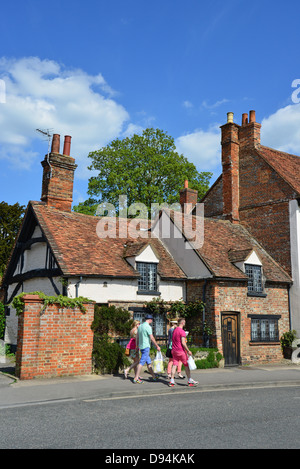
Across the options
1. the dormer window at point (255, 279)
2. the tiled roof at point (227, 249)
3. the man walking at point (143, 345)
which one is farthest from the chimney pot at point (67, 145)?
the man walking at point (143, 345)

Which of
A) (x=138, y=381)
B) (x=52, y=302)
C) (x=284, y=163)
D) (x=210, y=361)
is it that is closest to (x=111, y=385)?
(x=138, y=381)

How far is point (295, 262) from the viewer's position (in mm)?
20219

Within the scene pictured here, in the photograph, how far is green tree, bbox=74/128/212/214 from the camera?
111 feet

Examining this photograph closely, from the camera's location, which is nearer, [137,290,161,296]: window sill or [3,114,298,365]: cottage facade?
[3,114,298,365]: cottage facade

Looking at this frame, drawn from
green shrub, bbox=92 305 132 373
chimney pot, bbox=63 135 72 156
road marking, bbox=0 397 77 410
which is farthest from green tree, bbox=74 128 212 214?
road marking, bbox=0 397 77 410

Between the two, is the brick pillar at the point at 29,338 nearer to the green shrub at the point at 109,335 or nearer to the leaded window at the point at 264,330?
the green shrub at the point at 109,335

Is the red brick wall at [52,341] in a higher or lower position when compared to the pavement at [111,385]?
higher

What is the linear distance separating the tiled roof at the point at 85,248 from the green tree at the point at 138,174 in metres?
13.8

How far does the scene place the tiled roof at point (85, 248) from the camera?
629 inches

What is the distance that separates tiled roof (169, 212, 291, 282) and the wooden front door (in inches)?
70.4

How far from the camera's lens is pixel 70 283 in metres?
15.4

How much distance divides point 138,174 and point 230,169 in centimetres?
1145

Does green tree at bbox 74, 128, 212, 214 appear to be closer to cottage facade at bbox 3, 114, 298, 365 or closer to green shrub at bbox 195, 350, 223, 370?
cottage facade at bbox 3, 114, 298, 365
